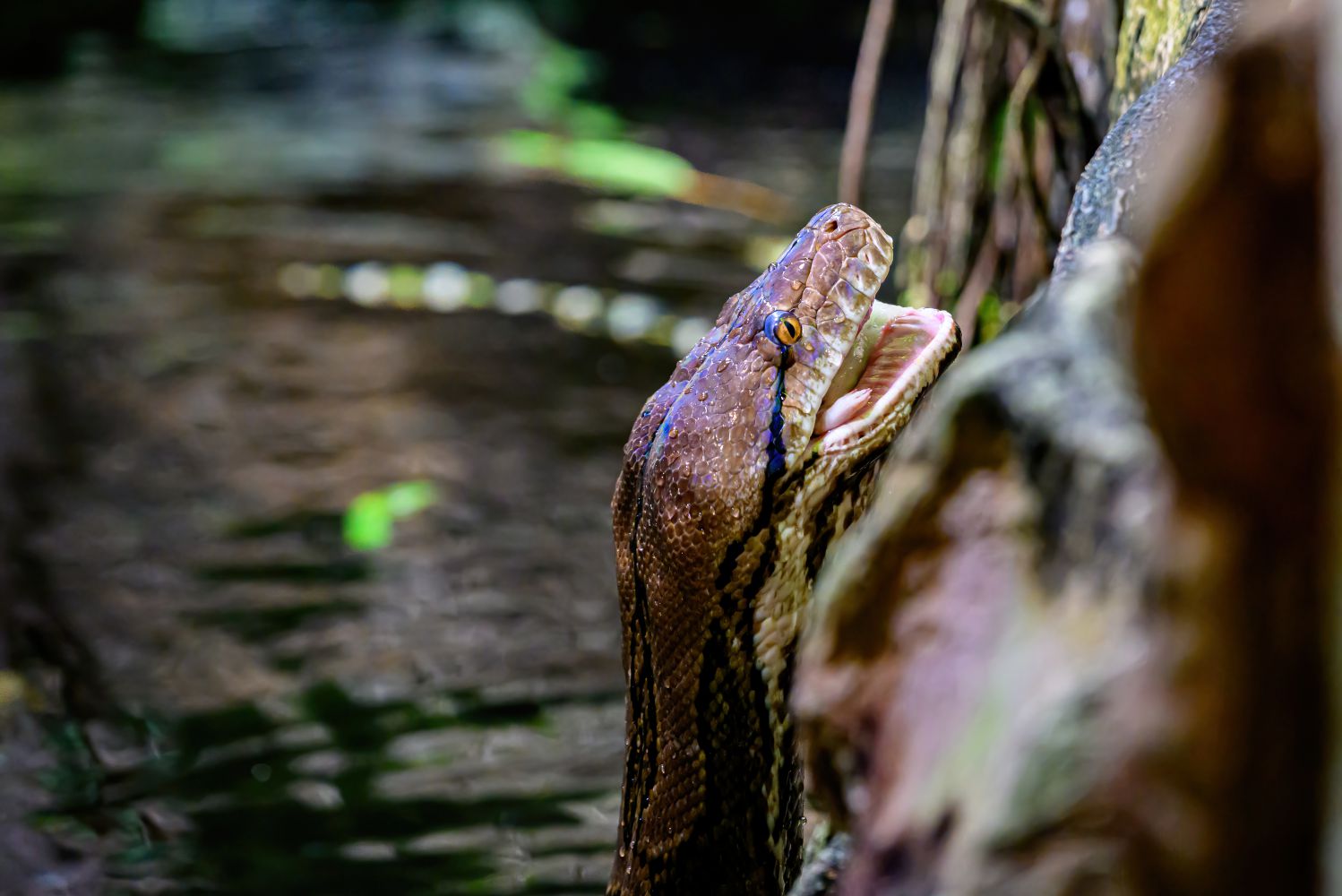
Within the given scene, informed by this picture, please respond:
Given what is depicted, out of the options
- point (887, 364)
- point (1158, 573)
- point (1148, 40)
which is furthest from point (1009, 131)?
point (1158, 573)

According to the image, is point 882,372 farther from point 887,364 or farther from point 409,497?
point 409,497

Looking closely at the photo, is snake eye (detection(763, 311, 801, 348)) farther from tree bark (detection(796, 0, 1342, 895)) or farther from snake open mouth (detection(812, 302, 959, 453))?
tree bark (detection(796, 0, 1342, 895))

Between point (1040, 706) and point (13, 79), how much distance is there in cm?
1573

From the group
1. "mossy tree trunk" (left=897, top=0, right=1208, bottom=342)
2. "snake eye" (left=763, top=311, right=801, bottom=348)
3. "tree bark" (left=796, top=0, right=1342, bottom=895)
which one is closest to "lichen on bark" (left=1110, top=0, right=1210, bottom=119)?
"mossy tree trunk" (left=897, top=0, right=1208, bottom=342)

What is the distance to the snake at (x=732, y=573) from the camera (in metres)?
2.46

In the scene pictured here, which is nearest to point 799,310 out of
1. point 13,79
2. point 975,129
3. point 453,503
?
point 975,129

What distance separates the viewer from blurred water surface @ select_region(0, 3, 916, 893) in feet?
11.7

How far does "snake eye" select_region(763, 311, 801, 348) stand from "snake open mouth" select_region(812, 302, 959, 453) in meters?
0.13

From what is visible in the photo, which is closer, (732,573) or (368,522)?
(732,573)

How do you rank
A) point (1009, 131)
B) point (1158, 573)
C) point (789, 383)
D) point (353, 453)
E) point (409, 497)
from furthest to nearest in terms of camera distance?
point (353, 453)
point (409, 497)
point (1009, 131)
point (789, 383)
point (1158, 573)

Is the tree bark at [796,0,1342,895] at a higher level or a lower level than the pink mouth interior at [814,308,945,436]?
higher

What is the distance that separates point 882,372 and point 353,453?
3559mm

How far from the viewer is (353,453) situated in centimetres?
586

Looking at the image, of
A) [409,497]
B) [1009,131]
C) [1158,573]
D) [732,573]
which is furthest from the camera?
[409,497]
